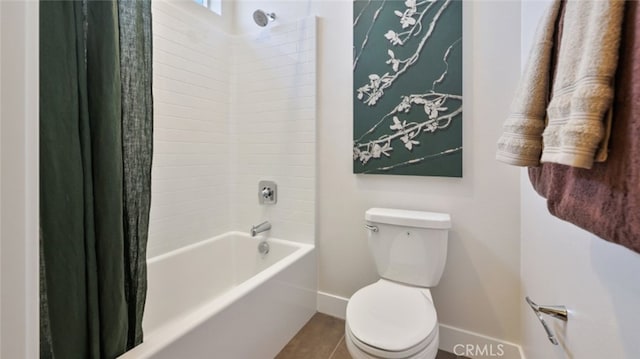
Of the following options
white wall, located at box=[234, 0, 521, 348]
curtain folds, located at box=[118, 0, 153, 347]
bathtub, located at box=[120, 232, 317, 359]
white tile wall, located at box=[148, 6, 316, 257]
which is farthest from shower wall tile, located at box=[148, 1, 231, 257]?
white wall, located at box=[234, 0, 521, 348]

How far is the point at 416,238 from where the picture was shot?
1.44 m

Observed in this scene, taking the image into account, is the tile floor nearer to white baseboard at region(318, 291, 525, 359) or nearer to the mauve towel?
white baseboard at region(318, 291, 525, 359)

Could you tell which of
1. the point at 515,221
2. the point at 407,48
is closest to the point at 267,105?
the point at 407,48

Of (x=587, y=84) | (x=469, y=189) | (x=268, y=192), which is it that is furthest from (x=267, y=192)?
(x=587, y=84)

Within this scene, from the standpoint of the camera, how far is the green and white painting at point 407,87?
4.88ft

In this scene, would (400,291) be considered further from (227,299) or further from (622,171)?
(622,171)

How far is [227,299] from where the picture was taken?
4.00ft

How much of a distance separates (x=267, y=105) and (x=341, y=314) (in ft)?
5.12

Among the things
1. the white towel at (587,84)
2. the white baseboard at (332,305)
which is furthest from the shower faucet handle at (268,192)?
the white towel at (587,84)

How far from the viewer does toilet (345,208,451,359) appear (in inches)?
41.0

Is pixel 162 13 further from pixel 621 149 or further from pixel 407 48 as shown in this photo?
pixel 621 149

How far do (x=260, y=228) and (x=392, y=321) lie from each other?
1.12m
